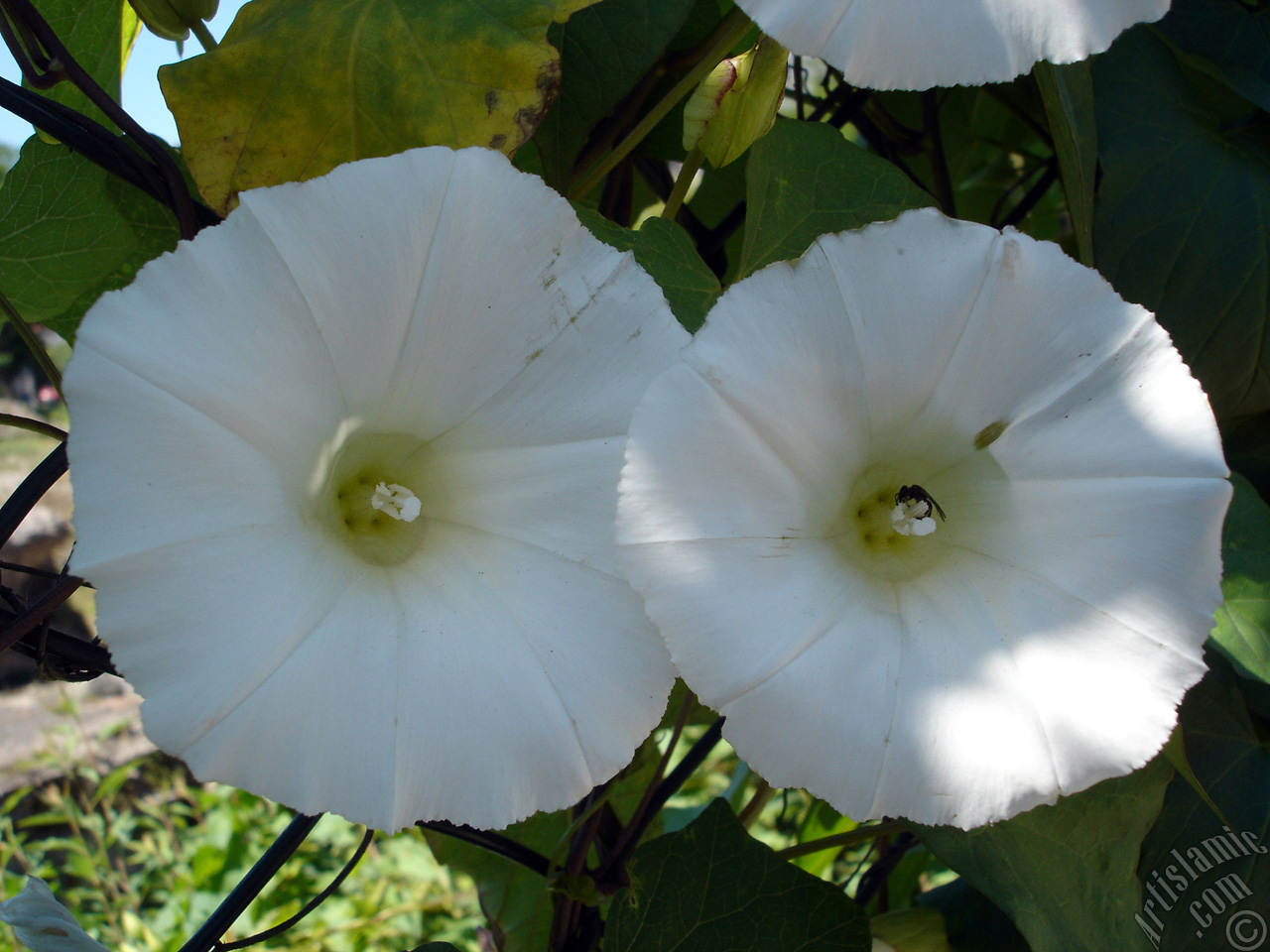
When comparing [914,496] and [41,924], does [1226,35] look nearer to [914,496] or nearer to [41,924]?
[914,496]

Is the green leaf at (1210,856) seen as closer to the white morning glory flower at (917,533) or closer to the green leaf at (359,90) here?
the white morning glory flower at (917,533)

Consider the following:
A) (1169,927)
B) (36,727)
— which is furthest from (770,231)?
(36,727)

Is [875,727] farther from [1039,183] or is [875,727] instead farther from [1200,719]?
[1039,183]

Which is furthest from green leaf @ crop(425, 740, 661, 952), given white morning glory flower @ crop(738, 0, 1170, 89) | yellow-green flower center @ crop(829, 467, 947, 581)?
white morning glory flower @ crop(738, 0, 1170, 89)

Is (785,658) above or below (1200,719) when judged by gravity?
below

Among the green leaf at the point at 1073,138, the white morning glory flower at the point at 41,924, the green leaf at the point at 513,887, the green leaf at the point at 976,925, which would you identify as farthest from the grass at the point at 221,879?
the green leaf at the point at 1073,138

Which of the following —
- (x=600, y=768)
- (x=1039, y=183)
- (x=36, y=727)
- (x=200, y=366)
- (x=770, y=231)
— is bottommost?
(x=600, y=768)

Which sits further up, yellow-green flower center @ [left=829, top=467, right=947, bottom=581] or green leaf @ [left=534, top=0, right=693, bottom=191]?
green leaf @ [left=534, top=0, right=693, bottom=191]

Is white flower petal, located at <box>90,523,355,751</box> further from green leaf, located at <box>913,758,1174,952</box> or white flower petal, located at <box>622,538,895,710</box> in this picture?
green leaf, located at <box>913,758,1174,952</box>
